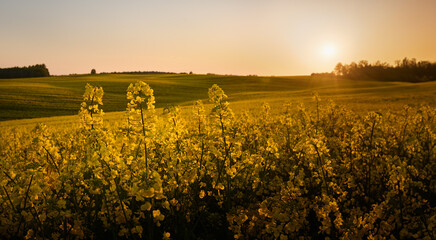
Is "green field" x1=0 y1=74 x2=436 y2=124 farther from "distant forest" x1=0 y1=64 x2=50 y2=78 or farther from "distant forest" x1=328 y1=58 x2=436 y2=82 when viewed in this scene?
"distant forest" x1=0 y1=64 x2=50 y2=78

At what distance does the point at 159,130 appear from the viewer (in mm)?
3691

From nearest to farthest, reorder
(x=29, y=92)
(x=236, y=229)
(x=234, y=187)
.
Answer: (x=236, y=229) → (x=234, y=187) → (x=29, y=92)

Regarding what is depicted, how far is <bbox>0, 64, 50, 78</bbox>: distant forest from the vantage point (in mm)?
95750

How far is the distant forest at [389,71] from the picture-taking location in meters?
78.8

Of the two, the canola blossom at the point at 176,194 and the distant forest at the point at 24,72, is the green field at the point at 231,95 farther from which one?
the distant forest at the point at 24,72

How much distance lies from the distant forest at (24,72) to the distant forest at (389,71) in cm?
8847

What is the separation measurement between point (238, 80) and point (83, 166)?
221 feet

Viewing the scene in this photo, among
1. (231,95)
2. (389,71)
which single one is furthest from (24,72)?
(389,71)

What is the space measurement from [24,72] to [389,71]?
355 ft

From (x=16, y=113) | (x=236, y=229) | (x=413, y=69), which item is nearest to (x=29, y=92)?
(x=16, y=113)

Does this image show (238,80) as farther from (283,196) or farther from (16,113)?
(283,196)

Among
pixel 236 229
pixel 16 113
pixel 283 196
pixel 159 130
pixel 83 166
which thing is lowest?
pixel 16 113

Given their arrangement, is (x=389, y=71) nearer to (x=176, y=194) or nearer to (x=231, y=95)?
(x=231, y=95)

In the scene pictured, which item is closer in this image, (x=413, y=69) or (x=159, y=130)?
(x=159, y=130)
